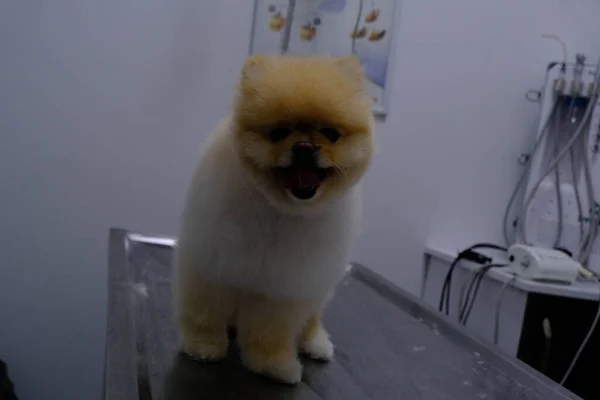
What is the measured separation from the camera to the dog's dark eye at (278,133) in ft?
1.95

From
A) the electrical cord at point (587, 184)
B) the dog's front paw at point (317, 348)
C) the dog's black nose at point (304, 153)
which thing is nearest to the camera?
the dog's black nose at point (304, 153)

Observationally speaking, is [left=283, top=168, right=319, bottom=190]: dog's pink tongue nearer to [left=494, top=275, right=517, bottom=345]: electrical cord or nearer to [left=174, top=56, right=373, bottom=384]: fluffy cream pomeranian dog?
[left=174, top=56, right=373, bottom=384]: fluffy cream pomeranian dog

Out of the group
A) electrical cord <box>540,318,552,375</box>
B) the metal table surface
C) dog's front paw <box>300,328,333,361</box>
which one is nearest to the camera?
the metal table surface

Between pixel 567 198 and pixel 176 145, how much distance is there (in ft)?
4.12

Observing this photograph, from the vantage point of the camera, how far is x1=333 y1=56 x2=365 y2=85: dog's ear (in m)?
0.63

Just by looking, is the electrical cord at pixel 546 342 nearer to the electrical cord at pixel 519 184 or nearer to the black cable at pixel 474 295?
the black cable at pixel 474 295

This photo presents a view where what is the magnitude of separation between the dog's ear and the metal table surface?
41 centimetres

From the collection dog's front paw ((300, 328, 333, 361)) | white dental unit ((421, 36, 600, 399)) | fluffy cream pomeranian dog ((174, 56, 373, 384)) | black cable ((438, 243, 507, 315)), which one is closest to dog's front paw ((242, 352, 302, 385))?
fluffy cream pomeranian dog ((174, 56, 373, 384))

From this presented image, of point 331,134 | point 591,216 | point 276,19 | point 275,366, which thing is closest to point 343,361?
point 275,366

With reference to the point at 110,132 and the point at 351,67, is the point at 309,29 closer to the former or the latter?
the point at 110,132

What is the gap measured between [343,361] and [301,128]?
1.47ft

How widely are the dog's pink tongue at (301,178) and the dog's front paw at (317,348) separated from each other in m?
0.36

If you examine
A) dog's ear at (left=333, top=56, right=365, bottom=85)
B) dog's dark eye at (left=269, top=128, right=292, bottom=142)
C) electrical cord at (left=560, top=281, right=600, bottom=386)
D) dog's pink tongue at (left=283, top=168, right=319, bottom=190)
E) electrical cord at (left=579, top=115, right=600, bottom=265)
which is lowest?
electrical cord at (left=560, top=281, right=600, bottom=386)

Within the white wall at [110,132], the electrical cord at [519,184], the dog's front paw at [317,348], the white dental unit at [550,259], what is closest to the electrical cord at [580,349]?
the white dental unit at [550,259]
